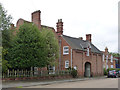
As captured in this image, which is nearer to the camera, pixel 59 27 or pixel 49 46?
pixel 49 46

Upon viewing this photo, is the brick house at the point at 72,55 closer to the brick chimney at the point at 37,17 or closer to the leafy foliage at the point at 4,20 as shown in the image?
the brick chimney at the point at 37,17

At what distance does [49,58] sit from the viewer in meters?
24.5

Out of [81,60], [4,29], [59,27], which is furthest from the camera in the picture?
[59,27]

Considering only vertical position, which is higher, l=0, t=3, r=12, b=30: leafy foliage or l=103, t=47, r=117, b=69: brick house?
l=0, t=3, r=12, b=30: leafy foliage

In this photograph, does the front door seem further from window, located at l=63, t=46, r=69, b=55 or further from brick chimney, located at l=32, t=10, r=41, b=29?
brick chimney, located at l=32, t=10, r=41, b=29

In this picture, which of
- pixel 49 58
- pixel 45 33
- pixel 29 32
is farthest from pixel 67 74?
pixel 29 32

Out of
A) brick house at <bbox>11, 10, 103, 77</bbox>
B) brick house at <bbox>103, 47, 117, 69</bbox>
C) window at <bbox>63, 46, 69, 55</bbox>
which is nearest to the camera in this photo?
brick house at <bbox>11, 10, 103, 77</bbox>

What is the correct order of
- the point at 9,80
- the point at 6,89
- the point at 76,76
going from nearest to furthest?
the point at 6,89
the point at 9,80
the point at 76,76

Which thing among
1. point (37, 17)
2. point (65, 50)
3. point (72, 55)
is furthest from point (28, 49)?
point (65, 50)

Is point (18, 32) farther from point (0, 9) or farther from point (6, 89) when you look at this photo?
point (6, 89)

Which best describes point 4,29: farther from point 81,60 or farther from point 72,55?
point 81,60

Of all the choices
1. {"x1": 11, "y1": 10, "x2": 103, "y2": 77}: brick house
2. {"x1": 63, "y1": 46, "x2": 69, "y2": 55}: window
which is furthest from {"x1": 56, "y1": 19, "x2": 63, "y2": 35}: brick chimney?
{"x1": 63, "y1": 46, "x2": 69, "y2": 55}: window

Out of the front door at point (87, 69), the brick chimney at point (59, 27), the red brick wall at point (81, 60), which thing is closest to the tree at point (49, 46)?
the red brick wall at point (81, 60)

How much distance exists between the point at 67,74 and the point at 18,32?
11.2 meters
